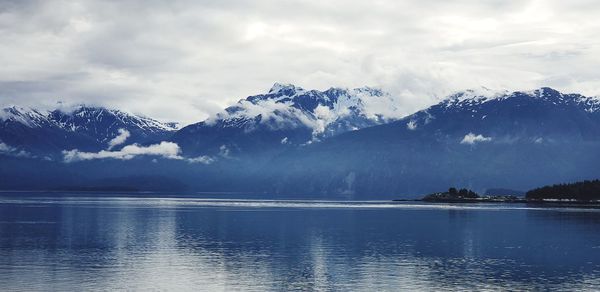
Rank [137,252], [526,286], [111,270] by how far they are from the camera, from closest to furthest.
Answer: [526,286] → [111,270] → [137,252]

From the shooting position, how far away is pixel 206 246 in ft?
458

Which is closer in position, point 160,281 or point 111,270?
point 160,281

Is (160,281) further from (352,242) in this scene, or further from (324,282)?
(352,242)

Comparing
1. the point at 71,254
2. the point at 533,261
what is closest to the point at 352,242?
the point at 533,261

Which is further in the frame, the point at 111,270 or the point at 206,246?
the point at 206,246

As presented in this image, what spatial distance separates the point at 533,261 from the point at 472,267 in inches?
506

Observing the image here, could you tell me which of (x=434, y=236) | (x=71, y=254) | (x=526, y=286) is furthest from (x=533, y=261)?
(x=71, y=254)

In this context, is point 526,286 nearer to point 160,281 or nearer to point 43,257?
point 160,281

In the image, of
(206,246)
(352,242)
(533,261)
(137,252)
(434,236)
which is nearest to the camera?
(533,261)

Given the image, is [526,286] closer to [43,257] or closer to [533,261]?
[533,261]

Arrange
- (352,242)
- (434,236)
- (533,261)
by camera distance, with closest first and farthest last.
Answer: (533,261)
(352,242)
(434,236)

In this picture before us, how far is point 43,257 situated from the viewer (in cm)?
11919

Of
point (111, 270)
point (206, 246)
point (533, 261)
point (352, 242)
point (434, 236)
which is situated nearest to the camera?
point (111, 270)

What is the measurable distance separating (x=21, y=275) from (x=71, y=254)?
25346mm
